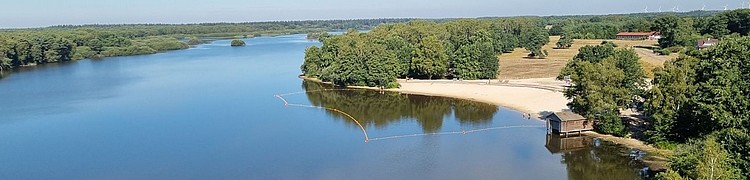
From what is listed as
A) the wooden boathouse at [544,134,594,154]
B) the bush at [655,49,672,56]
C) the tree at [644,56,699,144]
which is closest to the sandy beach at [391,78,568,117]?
the wooden boathouse at [544,134,594,154]

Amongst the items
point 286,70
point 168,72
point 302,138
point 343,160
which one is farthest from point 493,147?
point 168,72

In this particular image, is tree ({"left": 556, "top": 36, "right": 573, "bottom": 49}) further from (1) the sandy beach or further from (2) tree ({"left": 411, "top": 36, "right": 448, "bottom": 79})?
(2) tree ({"left": 411, "top": 36, "right": 448, "bottom": 79})

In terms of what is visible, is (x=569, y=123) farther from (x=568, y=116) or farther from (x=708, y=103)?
(x=708, y=103)

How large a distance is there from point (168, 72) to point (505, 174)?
5860cm

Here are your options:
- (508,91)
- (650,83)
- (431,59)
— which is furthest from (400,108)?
(650,83)

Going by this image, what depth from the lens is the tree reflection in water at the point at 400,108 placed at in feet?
129

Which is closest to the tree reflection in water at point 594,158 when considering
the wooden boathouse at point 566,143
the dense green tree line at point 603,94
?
the wooden boathouse at point 566,143

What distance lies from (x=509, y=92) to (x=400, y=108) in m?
9.51

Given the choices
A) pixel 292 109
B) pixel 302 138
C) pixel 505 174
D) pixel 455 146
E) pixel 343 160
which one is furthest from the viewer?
pixel 292 109

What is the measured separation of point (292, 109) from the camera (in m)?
45.0

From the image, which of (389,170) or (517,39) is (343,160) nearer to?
(389,170)

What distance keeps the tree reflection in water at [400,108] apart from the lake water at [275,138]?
9 centimetres

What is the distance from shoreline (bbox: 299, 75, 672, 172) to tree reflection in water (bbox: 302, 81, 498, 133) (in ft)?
5.00

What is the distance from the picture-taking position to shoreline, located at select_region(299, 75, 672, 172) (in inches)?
1612
